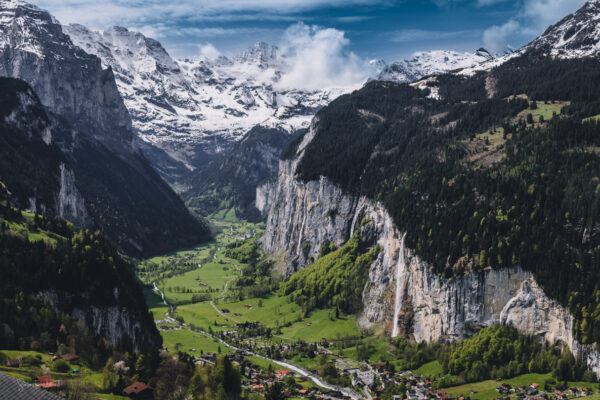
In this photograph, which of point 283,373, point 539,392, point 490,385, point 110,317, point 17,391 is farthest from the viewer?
point 283,373

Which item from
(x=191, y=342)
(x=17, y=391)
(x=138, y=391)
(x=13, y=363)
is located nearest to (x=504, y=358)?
(x=138, y=391)

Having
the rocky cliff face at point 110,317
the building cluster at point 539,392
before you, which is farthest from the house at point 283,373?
the building cluster at point 539,392

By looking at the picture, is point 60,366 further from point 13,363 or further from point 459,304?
point 459,304

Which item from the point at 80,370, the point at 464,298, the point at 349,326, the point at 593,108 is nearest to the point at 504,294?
the point at 464,298

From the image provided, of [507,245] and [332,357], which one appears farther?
[332,357]

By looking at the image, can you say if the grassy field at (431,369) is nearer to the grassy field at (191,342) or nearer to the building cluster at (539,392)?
the building cluster at (539,392)

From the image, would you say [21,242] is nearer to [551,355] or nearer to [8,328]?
[8,328]
